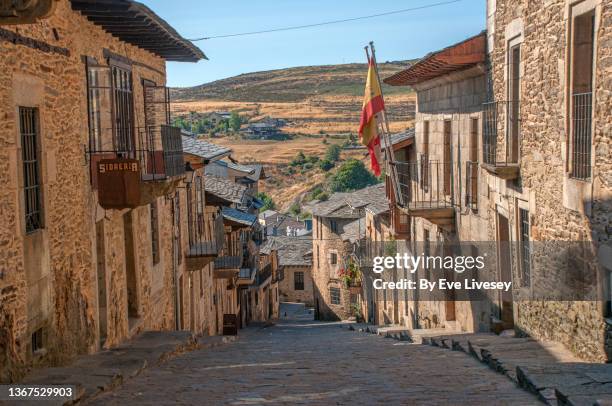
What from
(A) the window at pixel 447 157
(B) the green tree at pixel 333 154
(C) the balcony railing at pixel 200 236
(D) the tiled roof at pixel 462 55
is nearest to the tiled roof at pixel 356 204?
(C) the balcony railing at pixel 200 236

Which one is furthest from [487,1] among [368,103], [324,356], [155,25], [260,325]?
[260,325]

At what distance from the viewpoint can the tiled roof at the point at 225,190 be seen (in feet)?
90.4

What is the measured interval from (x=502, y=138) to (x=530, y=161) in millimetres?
1669

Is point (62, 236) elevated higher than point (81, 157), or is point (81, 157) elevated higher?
point (81, 157)

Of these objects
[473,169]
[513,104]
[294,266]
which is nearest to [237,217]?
[473,169]

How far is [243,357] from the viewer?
14414mm

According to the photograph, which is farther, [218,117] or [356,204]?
[218,117]

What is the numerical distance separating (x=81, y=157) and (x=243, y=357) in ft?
15.7

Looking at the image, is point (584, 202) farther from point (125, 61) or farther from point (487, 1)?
point (125, 61)

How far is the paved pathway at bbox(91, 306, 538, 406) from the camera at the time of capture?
8.27 m

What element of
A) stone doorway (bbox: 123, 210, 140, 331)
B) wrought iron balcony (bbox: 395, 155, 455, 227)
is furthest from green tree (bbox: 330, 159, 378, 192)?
stone doorway (bbox: 123, 210, 140, 331)

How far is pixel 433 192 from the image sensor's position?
20203 mm

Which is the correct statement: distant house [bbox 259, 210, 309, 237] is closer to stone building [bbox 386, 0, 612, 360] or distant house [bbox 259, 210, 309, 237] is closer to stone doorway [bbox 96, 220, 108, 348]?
stone building [bbox 386, 0, 612, 360]

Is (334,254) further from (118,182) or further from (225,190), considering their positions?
(118,182)
